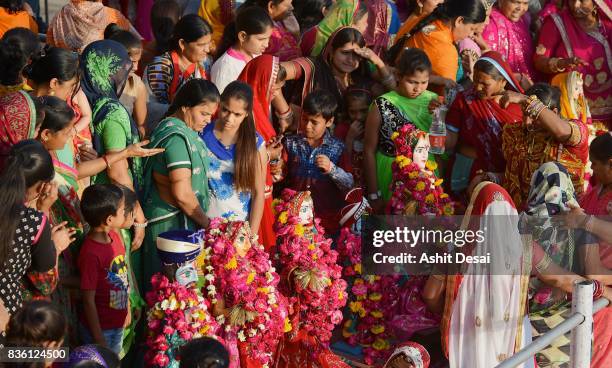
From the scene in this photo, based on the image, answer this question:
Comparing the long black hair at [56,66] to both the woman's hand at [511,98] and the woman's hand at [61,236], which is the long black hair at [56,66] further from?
the woman's hand at [511,98]

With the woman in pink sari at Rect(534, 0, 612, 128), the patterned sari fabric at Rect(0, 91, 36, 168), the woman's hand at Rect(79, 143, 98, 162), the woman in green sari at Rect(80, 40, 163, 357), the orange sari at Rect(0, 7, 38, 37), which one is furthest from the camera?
the woman in pink sari at Rect(534, 0, 612, 128)

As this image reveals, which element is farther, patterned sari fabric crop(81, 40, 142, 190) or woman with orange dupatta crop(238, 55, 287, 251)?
woman with orange dupatta crop(238, 55, 287, 251)

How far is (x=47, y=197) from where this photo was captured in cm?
446

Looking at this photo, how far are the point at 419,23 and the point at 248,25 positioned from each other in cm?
130

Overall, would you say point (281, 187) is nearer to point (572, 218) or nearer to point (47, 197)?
point (572, 218)

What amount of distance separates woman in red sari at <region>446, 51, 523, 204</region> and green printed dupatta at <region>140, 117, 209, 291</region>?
5.95 ft

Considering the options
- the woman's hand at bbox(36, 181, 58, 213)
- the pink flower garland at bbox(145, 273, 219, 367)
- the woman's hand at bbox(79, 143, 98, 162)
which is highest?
the woman's hand at bbox(79, 143, 98, 162)

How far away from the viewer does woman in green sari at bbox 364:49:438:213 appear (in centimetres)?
612

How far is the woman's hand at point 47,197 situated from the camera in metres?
4.43

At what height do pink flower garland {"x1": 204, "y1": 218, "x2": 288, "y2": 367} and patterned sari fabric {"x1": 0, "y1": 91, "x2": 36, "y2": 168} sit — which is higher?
patterned sari fabric {"x1": 0, "y1": 91, "x2": 36, "y2": 168}

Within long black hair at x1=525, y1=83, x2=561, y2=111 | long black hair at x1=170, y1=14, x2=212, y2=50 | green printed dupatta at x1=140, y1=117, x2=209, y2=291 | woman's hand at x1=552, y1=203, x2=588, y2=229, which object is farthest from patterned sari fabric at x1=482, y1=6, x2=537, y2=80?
green printed dupatta at x1=140, y1=117, x2=209, y2=291

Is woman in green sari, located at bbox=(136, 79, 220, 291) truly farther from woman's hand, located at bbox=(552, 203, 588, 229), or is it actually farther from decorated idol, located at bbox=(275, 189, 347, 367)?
woman's hand, located at bbox=(552, 203, 588, 229)

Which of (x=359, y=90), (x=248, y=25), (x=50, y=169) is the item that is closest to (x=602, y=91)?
(x=359, y=90)

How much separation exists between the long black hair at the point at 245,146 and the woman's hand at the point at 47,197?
112 cm
